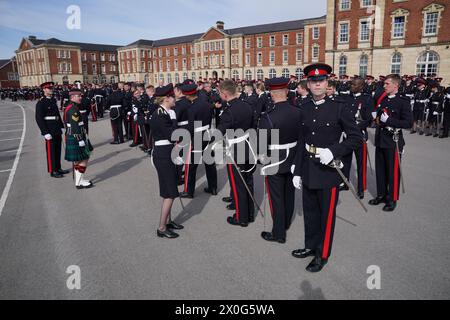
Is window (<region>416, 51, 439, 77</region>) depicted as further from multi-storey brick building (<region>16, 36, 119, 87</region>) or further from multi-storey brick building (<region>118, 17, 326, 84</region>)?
multi-storey brick building (<region>16, 36, 119, 87</region>)

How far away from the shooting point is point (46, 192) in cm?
693

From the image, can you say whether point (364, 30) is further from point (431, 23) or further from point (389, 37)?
point (431, 23)

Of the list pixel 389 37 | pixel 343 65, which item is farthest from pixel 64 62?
pixel 389 37

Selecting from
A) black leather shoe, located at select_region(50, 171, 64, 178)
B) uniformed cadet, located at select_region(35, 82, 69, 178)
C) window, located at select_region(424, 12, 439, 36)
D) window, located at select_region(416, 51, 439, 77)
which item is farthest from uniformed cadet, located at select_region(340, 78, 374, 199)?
window, located at select_region(424, 12, 439, 36)

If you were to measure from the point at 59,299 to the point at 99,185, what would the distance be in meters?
4.29

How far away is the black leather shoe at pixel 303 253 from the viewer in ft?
13.4

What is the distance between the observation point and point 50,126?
8.18m

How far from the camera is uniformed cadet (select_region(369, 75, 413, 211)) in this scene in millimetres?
5425

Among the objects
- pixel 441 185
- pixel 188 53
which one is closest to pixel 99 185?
pixel 441 185

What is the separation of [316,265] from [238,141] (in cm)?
208

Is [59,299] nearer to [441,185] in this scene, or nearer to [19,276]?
[19,276]

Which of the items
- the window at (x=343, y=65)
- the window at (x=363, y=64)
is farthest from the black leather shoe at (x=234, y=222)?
the window at (x=343, y=65)

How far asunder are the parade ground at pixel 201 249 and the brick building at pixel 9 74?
104m

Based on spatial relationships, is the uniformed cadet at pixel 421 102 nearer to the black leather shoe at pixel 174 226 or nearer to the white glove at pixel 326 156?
the white glove at pixel 326 156
